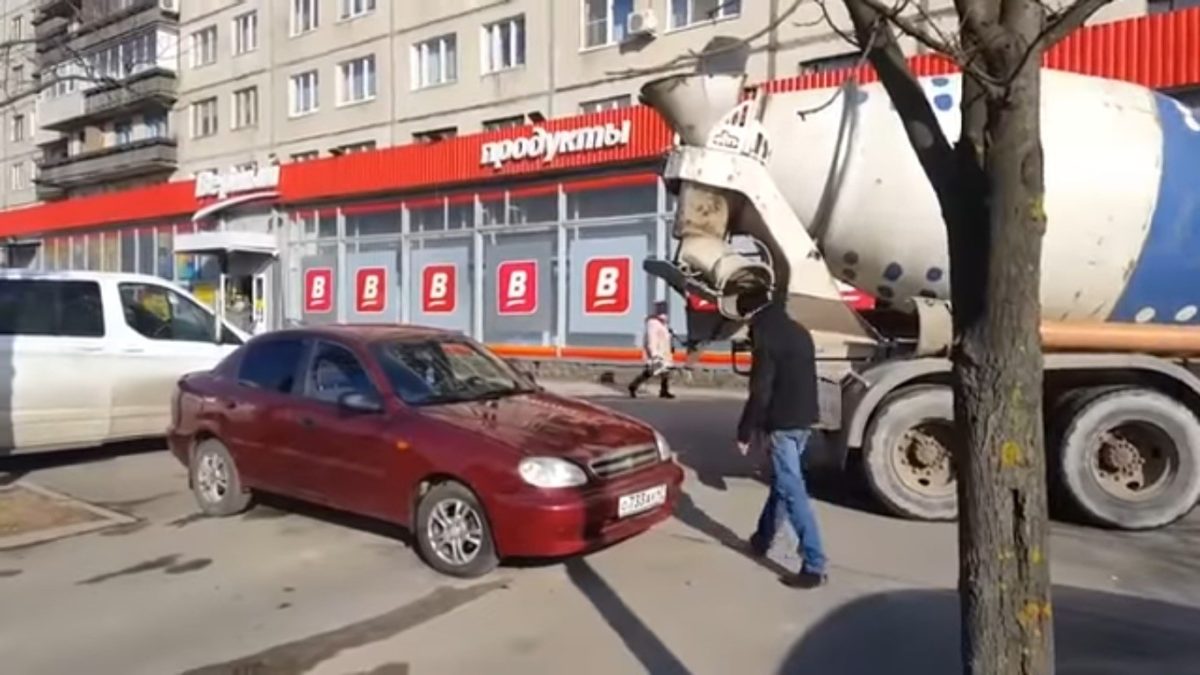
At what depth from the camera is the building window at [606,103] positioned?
78.2 ft

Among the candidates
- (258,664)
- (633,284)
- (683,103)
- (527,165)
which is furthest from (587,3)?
(258,664)

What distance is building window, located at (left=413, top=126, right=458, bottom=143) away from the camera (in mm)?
28266

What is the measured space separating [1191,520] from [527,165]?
1518 centimetres

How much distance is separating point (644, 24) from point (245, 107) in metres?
20.1

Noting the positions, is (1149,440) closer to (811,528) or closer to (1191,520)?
(1191,520)

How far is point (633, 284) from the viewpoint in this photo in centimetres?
1867

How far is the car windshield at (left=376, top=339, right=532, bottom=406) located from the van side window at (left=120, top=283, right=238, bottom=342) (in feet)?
14.6

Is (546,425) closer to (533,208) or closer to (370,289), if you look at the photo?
(533,208)

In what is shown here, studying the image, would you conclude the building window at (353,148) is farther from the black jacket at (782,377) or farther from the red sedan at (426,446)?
the black jacket at (782,377)

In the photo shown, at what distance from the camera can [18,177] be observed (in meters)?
53.8

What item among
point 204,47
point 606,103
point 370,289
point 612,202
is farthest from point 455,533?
point 204,47

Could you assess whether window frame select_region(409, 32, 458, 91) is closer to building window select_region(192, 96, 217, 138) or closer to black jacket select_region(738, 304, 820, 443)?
building window select_region(192, 96, 217, 138)

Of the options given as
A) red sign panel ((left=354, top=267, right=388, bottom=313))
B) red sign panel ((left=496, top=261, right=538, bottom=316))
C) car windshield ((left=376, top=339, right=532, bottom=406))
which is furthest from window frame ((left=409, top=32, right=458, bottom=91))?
car windshield ((left=376, top=339, right=532, bottom=406))

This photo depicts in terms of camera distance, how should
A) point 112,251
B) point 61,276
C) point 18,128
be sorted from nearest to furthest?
point 61,276 → point 112,251 → point 18,128
